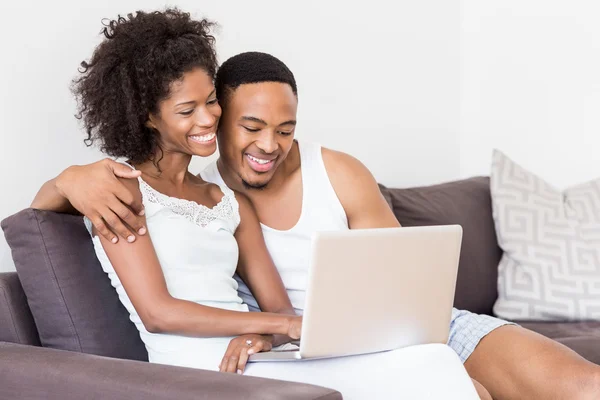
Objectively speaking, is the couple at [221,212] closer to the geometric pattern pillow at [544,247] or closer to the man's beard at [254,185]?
the man's beard at [254,185]

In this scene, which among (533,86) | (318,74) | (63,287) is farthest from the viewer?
(533,86)

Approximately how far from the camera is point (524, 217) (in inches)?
116

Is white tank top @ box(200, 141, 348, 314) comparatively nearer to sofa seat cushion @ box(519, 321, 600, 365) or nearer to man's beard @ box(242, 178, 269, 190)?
man's beard @ box(242, 178, 269, 190)

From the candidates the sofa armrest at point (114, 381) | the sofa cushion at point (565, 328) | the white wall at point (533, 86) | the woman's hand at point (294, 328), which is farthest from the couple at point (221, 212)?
the white wall at point (533, 86)

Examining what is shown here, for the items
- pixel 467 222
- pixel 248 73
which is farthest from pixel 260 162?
pixel 467 222

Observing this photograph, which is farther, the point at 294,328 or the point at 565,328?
the point at 565,328

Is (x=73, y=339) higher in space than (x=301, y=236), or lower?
lower

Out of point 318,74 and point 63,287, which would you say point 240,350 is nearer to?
point 63,287

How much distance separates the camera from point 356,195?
2.32 metres

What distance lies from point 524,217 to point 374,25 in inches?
35.8

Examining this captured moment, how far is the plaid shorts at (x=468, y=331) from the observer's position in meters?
2.21

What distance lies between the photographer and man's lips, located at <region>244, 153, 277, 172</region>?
2.21 meters

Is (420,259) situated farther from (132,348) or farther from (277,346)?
(132,348)

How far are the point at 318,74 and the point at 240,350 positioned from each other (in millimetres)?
1484
